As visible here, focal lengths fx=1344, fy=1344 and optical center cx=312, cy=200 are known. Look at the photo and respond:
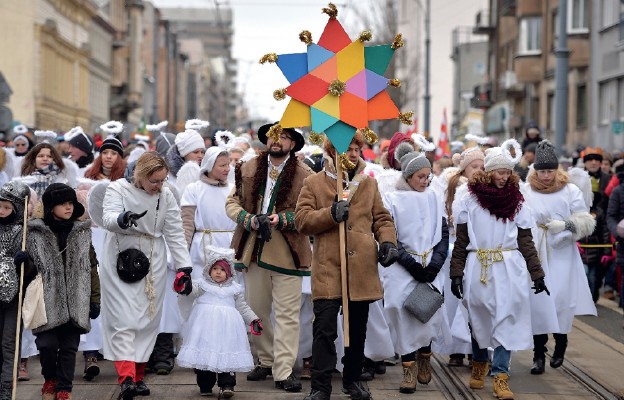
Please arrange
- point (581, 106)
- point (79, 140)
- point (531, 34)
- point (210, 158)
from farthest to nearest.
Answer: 1. point (531, 34)
2. point (581, 106)
3. point (79, 140)
4. point (210, 158)

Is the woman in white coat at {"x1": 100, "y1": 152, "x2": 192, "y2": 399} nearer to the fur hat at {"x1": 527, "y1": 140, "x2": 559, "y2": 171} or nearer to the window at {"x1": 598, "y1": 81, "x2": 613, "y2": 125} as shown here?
the fur hat at {"x1": 527, "y1": 140, "x2": 559, "y2": 171}

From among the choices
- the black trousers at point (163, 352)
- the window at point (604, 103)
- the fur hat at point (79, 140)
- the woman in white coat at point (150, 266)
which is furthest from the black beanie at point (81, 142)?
the window at point (604, 103)

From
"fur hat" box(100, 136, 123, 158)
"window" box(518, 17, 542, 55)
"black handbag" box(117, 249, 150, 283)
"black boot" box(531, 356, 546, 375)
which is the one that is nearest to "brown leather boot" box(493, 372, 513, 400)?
"black boot" box(531, 356, 546, 375)

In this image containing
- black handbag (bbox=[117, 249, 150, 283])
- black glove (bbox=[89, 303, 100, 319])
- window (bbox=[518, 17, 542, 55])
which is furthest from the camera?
window (bbox=[518, 17, 542, 55])

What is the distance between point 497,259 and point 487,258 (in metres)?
0.08

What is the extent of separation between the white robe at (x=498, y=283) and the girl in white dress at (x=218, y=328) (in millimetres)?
1750

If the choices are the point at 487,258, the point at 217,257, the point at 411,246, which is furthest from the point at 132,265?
the point at 487,258

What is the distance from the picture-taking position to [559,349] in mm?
11445

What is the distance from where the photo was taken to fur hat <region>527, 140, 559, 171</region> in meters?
11.3

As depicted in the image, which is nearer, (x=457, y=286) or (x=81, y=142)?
(x=457, y=286)

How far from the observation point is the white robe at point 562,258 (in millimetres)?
11516

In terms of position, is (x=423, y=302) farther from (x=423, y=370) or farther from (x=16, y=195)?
(x=16, y=195)

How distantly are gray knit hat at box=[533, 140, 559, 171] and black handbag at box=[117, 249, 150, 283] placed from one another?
11.9 feet

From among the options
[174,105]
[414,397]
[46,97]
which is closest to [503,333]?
[414,397]
